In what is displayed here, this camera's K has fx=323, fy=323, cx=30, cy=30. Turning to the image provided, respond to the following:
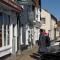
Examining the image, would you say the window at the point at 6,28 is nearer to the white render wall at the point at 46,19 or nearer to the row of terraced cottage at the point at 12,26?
the row of terraced cottage at the point at 12,26

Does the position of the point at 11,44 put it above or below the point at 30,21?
below

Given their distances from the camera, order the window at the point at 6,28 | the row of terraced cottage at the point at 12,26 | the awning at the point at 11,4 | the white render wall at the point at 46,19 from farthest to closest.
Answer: the white render wall at the point at 46,19, the window at the point at 6,28, the row of terraced cottage at the point at 12,26, the awning at the point at 11,4

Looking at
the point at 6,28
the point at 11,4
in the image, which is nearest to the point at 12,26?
the point at 6,28

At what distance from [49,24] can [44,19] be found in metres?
1.88

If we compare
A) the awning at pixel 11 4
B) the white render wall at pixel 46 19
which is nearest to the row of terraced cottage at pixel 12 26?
the awning at pixel 11 4

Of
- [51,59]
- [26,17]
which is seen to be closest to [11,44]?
[26,17]

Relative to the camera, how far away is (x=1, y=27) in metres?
22.0

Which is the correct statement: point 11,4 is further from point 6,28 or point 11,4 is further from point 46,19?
point 46,19

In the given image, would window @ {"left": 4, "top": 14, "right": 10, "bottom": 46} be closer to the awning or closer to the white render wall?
the awning

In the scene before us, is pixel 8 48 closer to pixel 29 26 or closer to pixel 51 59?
pixel 51 59

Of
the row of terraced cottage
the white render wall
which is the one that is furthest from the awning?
the white render wall

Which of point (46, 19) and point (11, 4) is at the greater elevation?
point (46, 19)

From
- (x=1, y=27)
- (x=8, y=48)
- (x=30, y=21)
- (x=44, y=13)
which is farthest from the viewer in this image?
(x=44, y=13)

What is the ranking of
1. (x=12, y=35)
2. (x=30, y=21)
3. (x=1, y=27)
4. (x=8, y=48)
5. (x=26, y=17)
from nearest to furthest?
1. (x=1, y=27)
2. (x=8, y=48)
3. (x=12, y=35)
4. (x=26, y=17)
5. (x=30, y=21)
